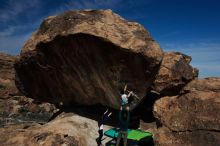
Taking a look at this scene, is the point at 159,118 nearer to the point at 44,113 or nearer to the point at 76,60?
the point at 76,60

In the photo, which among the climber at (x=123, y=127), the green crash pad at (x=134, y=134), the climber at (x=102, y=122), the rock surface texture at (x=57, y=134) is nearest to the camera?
the rock surface texture at (x=57, y=134)

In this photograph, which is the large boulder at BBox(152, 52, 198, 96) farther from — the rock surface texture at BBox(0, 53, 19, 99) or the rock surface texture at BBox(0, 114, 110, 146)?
the rock surface texture at BBox(0, 53, 19, 99)

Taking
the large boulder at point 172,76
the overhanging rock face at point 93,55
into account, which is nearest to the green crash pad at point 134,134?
the overhanging rock face at point 93,55

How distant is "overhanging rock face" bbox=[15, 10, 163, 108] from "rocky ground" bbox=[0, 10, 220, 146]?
0.04 m

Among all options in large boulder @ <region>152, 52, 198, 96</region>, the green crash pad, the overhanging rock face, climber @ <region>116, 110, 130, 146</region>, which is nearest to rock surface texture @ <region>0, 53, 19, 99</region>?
the overhanging rock face

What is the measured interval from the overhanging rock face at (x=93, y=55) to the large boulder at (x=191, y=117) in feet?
5.26

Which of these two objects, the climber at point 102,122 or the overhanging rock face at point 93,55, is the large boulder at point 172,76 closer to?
the overhanging rock face at point 93,55

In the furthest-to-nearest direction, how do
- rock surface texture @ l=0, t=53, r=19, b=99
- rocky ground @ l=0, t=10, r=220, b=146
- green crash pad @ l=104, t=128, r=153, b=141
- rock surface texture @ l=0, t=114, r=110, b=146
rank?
rock surface texture @ l=0, t=53, r=19, b=99
green crash pad @ l=104, t=128, r=153, b=141
rocky ground @ l=0, t=10, r=220, b=146
rock surface texture @ l=0, t=114, r=110, b=146

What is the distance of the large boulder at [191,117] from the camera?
11062 millimetres

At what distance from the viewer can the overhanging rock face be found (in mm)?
12461

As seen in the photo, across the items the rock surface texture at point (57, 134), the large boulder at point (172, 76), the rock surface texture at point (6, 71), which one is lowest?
the rock surface texture at point (57, 134)

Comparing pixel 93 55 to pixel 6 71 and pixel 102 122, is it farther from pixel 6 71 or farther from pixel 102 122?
pixel 6 71

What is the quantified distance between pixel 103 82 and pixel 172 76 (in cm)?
405

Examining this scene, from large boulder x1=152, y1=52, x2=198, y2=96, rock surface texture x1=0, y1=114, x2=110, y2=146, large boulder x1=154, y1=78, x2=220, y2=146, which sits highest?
large boulder x1=152, y1=52, x2=198, y2=96
